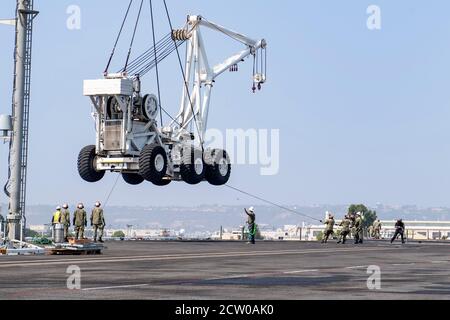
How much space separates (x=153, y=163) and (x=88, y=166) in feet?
10.0

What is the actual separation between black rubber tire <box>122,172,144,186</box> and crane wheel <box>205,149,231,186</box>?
135 inches

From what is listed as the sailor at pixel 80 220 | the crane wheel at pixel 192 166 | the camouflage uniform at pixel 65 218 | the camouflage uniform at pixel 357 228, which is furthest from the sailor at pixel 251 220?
the camouflage uniform at pixel 65 218

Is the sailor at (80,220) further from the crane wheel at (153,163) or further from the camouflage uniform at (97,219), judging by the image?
the crane wheel at (153,163)

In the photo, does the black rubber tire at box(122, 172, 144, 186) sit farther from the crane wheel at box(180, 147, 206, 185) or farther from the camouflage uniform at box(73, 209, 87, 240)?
the camouflage uniform at box(73, 209, 87, 240)

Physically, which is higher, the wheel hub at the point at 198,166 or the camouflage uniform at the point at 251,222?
the wheel hub at the point at 198,166

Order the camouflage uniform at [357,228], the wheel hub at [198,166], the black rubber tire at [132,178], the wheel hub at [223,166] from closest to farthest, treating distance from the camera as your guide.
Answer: the black rubber tire at [132,178] < the camouflage uniform at [357,228] < the wheel hub at [198,166] < the wheel hub at [223,166]

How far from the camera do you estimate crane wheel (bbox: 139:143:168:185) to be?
43.2 meters

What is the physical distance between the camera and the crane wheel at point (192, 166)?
4622 centimetres

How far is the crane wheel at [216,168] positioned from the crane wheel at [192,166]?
0.31m

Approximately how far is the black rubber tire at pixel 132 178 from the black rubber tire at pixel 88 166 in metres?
1.64


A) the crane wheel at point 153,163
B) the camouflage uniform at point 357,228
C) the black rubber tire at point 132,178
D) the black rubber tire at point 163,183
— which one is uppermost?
the crane wheel at point 153,163

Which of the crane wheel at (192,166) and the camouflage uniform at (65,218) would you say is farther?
the crane wheel at (192,166)

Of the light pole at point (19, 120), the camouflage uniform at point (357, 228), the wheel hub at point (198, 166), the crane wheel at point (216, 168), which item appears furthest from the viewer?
the crane wheel at point (216, 168)
